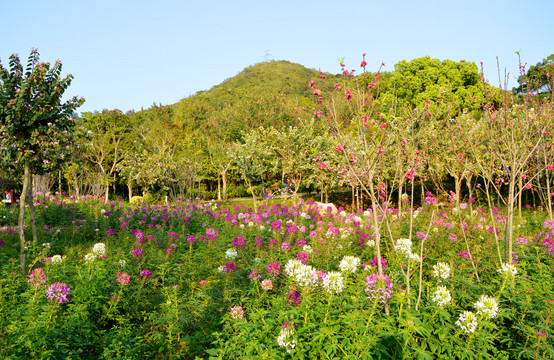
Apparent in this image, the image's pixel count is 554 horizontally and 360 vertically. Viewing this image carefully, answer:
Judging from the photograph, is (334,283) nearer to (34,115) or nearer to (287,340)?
(287,340)

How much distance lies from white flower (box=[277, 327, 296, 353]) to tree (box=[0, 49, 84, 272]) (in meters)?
4.87

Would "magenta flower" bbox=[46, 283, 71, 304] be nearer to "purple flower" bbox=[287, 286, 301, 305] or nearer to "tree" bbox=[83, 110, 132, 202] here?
"purple flower" bbox=[287, 286, 301, 305]

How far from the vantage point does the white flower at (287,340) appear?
231 cm

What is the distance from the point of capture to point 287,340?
7.63 ft

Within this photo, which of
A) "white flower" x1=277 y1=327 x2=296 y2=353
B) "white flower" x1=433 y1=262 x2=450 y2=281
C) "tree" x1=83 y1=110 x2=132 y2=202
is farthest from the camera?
"tree" x1=83 y1=110 x2=132 y2=202

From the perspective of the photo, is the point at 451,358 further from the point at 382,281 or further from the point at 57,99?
the point at 57,99

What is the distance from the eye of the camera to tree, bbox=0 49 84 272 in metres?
5.50

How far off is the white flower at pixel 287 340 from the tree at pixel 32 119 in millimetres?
4870

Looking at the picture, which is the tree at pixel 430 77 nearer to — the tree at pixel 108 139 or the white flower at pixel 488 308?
the tree at pixel 108 139

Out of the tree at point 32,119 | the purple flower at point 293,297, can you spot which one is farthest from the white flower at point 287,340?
the tree at point 32,119

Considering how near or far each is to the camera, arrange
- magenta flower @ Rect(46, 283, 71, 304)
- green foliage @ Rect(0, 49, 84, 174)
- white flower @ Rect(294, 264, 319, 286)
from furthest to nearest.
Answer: green foliage @ Rect(0, 49, 84, 174), magenta flower @ Rect(46, 283, 71, 304), white flower @ Rect(294, 264, 319, 286)

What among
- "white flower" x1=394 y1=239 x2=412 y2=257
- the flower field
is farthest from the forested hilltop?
"white flower" x1=394 y1=239 x2=412 y2=257

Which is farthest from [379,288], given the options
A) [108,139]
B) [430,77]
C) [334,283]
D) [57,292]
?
[430,77]

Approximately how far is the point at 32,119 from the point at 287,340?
555 centimetres
